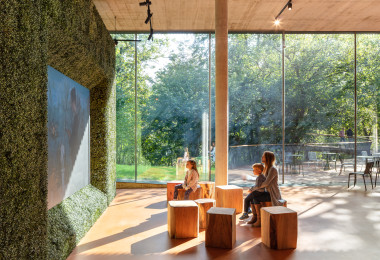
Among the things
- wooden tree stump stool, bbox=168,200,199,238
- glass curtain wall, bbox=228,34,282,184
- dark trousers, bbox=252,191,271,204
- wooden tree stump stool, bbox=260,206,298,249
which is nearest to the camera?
wooden tree stump stool, bbox=260,206,298,249

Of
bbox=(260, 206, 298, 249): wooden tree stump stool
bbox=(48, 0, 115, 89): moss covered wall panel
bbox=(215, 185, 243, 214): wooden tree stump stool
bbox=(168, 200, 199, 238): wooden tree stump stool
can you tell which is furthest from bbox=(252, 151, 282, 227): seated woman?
bbox=(48, 0, 115, 89): moss covered wall panel

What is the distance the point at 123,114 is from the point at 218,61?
378 cm

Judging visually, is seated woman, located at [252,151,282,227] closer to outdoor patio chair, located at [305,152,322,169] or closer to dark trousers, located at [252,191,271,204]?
dark trousers, located at [252,191,271,204]

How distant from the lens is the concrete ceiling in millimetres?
8758

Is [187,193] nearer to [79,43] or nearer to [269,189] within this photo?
[269,189]

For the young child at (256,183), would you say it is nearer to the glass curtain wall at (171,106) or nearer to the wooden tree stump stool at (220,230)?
the wooden tree stump stool at (220,230)

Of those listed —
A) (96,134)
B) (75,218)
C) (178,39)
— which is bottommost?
(75,218)

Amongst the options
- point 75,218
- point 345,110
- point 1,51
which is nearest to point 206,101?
point 345,110

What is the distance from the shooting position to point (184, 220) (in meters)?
5.56

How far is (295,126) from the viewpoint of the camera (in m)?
11.0

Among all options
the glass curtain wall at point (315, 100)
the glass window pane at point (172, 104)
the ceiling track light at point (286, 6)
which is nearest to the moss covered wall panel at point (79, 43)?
the glass window pane at point (172, 104)

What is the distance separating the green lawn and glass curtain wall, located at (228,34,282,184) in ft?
4.19

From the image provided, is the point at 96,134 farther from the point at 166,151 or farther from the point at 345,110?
the point at 345,110

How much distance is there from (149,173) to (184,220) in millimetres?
5292
